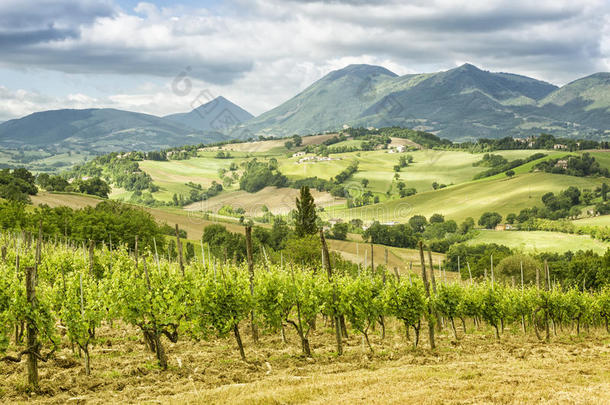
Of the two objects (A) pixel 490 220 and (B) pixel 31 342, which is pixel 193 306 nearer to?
(B) pixel 31 342

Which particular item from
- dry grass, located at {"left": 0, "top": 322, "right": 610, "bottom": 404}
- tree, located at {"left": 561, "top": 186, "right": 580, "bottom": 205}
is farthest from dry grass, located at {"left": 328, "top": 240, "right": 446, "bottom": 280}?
dry grass, located at {"left": 0, "top": 322, "right": 610, "bottom": 404}

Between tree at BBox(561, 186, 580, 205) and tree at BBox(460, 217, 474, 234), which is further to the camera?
tree at BBox(561, 186, 580, 205)

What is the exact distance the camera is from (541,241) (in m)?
128

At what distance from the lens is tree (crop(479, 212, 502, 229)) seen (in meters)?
152

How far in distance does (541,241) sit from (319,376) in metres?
121

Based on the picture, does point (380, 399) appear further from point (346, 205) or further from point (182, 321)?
point (346, 205)

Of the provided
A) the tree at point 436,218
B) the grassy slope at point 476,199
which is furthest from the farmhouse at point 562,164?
the tree at point 436,218

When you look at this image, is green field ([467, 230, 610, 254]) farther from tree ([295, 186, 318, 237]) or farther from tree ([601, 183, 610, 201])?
tree ([295, 186, 318, 237])

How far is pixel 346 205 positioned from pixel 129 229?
123621 millimetres

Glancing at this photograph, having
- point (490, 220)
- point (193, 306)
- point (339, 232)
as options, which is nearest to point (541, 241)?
point (490, 220)

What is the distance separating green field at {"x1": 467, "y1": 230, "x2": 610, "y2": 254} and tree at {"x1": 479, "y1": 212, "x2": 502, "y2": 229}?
983 centimetres

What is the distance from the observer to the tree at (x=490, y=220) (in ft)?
500

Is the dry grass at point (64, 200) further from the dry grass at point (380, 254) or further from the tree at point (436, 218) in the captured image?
the tree at point (436, 218)

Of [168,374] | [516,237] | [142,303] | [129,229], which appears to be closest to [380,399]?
[168,374]
